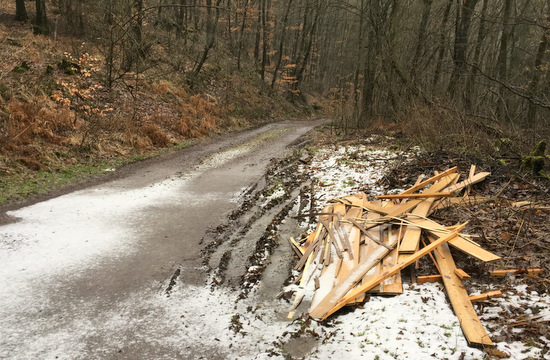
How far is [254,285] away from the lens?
5094 mm

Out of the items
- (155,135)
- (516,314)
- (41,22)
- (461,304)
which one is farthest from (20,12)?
(516,314)

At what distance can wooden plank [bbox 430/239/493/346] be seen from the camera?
3348 mm

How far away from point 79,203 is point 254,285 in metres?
4.91

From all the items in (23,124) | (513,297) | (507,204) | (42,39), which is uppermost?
(42,39)

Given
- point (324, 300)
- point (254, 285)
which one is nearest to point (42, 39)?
point (254, 285)

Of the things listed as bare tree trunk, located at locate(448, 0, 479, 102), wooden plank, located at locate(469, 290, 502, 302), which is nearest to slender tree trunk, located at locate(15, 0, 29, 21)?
bare tree trunk, located at locate(448, 0, 479, 102)

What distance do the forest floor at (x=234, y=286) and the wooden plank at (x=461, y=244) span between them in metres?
0.20

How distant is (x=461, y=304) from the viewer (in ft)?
12.5

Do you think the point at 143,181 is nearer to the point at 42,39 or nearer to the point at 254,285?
the point at 254,285

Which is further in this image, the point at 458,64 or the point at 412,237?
the point at 458,64

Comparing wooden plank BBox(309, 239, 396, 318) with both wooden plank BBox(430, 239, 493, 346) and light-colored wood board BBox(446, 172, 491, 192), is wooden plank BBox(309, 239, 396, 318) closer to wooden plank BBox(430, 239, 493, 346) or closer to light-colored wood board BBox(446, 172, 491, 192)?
wooden plank BBox(430, 239, 493, 346)

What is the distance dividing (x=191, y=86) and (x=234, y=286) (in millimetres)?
16743

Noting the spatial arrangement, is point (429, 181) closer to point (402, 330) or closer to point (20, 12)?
point (402, 330)

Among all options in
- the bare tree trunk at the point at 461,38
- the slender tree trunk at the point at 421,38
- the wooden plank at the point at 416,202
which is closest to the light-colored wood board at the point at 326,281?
the wooden plank at the point at 416,202
